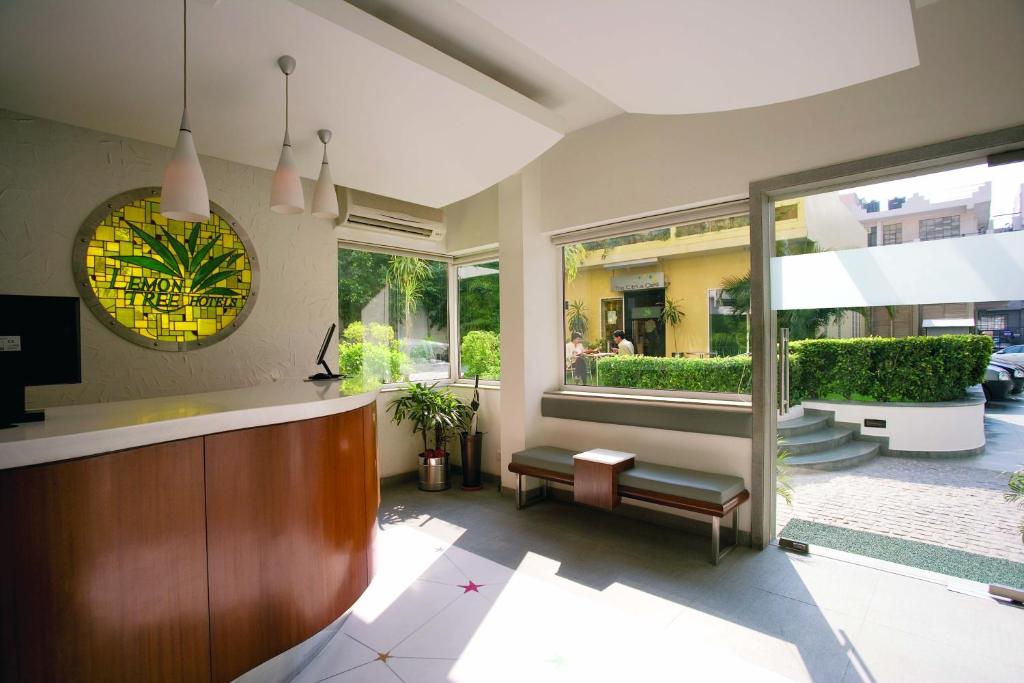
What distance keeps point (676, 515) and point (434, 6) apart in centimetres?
365

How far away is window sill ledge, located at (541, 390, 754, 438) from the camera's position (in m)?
3.57

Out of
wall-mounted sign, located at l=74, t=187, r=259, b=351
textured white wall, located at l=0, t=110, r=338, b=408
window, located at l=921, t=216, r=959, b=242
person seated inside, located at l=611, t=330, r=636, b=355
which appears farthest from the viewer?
person seated inside, located at l=611, t=330, r=636, b=355

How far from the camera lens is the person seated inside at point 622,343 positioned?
4.45 metres

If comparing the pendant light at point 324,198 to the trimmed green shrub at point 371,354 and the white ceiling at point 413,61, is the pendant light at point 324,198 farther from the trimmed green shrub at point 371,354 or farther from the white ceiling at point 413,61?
the trimmed green shrub at point 371,354

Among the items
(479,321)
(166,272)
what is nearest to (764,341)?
(479,321)

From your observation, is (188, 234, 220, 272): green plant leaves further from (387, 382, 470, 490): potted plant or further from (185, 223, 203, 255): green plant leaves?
(387, 382, 470, 490): potted plant

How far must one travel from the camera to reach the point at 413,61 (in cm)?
241

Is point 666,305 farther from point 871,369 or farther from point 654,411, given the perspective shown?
point 871,369

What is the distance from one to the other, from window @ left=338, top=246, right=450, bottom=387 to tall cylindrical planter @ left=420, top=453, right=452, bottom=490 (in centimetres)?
100

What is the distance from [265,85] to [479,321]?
337 cm

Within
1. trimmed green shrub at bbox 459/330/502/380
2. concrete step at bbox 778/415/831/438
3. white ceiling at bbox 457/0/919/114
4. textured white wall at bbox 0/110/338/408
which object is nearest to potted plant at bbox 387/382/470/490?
trimmed green shrub at bbox 459/330/502/380

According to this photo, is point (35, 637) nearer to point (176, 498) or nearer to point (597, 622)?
point (176, 498)

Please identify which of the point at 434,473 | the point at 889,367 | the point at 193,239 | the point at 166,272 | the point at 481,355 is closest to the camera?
the point at 889,367

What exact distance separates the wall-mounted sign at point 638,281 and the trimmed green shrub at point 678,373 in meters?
0.60
